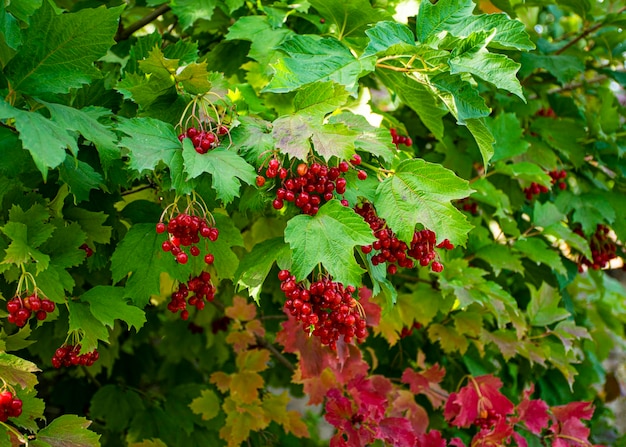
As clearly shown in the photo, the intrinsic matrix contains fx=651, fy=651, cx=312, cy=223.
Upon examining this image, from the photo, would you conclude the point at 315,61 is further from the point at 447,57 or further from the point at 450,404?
the point at 450,404

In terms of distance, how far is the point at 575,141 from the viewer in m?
2.34

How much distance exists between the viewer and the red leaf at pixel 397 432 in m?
1.83

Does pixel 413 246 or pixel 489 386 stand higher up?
pixel 413 246

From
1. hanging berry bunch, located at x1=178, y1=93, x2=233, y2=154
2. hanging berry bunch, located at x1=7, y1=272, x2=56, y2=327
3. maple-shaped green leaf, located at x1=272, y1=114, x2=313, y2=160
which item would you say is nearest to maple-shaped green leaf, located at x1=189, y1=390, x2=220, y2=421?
hanging berry bunch, located at x1=7, y1=272, x2=56, y2=327

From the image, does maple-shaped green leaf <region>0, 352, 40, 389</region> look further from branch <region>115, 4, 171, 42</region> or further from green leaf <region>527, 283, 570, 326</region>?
green leaf <region>527, 283, 570, 326</region>

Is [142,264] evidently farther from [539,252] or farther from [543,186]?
[543,186]

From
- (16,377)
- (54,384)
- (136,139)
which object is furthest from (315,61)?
(54,384)

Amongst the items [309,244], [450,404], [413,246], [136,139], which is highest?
[136,139]

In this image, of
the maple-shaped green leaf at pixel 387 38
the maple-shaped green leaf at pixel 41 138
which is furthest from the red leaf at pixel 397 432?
the maple-shaped green leaf at pixel 41 138

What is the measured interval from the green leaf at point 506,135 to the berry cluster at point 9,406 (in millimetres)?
1595

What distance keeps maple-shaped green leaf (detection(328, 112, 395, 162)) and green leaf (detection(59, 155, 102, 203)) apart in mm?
514

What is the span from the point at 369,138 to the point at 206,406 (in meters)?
1.32

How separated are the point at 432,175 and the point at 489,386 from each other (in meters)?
1.02

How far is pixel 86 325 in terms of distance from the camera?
136 centimetres
